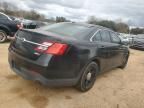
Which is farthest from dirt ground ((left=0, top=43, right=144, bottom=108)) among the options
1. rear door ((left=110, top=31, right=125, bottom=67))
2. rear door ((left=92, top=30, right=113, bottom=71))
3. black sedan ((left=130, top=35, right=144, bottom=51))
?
black sedan ((left=130, top=35, right=144, bottom=51))

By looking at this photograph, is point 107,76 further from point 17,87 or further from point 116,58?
point 17,87

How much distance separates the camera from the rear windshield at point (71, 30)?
13.9 feet

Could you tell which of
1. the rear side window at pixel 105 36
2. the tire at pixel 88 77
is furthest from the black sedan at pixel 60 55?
the rear side window at pixel 105 36

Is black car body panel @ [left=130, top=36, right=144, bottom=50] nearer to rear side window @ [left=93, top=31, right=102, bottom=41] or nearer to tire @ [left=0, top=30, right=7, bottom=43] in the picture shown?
tire @ [left=0, top=30, right=7, bottom=43]

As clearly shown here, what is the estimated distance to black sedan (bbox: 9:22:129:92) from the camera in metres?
3.45

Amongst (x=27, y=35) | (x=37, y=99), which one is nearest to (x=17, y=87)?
(x=37, y=99)

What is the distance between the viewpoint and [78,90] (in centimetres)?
438

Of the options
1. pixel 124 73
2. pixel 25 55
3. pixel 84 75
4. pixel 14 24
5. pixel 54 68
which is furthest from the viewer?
pixel 14 24

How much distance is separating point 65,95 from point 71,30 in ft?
4.84

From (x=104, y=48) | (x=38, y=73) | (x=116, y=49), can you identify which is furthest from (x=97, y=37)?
(x=38, y=73)

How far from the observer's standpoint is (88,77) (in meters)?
4.40

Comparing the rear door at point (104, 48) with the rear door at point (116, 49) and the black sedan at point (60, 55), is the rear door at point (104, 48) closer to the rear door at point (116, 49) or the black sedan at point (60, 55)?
the black sedan at point (60, 55)

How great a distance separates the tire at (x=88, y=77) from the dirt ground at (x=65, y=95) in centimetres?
14

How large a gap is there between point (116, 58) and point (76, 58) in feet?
8.01
